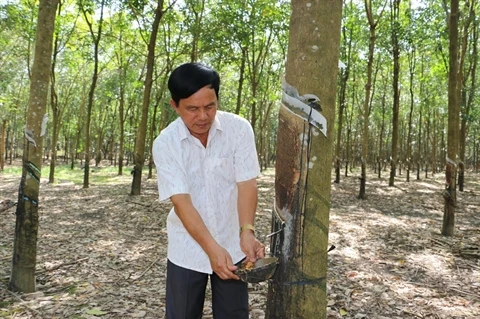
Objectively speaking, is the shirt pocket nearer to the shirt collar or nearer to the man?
the man

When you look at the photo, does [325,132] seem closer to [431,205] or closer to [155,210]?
[155,210]

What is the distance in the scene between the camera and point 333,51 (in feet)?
5.84

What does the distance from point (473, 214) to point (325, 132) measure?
9.84 meters

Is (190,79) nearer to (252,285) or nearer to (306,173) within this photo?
(306,173)

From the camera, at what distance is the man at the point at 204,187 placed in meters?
1.82

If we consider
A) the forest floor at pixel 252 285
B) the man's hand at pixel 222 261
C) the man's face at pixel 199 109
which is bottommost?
the forest floor at pixel 252 285

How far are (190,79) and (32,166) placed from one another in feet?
9.56

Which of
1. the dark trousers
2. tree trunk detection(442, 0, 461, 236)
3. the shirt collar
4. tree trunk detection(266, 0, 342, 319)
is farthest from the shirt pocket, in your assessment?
tree trunk detection(442, 0, 461, 236)

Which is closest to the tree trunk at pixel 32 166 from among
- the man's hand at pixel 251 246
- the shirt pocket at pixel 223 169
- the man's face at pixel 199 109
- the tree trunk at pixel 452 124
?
the man's face at pixel 199 109

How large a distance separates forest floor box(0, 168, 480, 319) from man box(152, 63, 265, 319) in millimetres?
1711

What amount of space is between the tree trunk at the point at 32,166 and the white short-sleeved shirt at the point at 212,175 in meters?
2.65

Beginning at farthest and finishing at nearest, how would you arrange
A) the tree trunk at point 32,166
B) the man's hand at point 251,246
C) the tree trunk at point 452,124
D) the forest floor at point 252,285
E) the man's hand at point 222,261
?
the tree trunk at point 452,124
the tree trunk at point 32,166
the forest floor at point 252,285
the man's hand at point 251,246
the man's hand at point 222,261

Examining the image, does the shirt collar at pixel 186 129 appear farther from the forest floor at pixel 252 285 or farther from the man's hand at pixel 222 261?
the forest floor at pixel 252 285

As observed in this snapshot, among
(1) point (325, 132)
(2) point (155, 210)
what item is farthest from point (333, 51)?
(2) point (155, 210)
